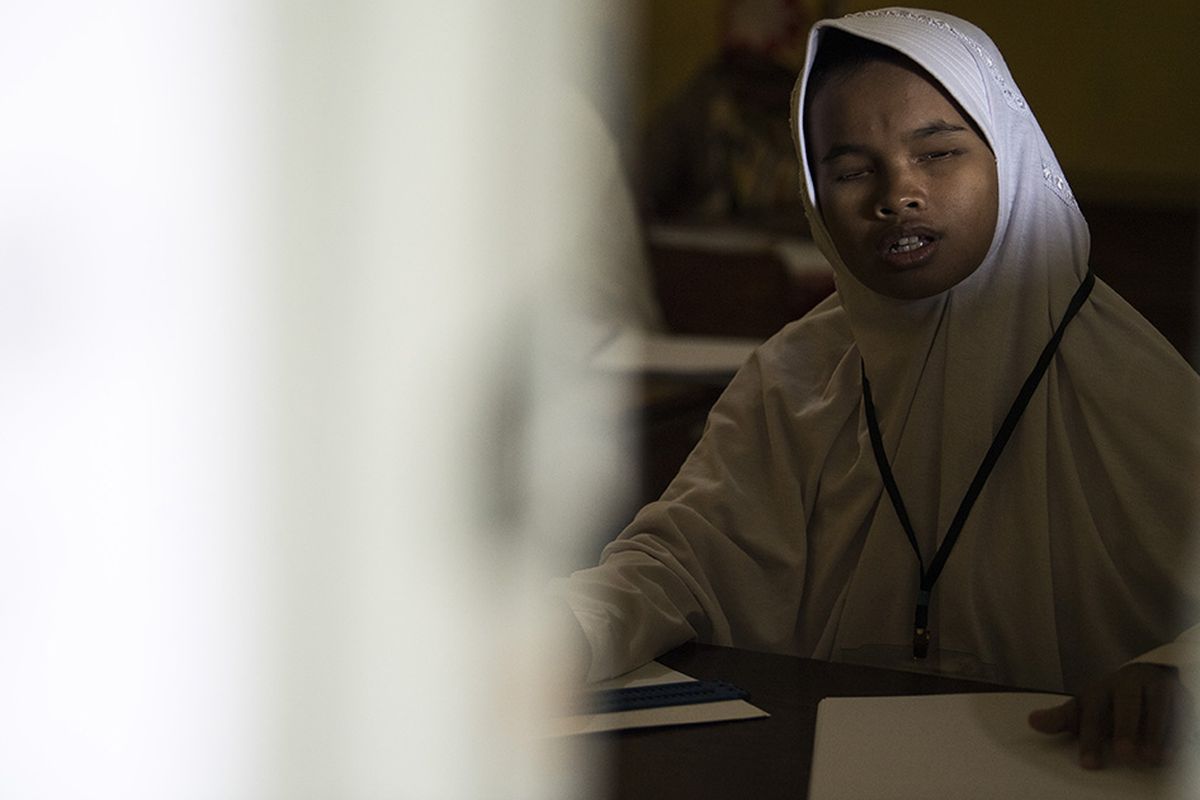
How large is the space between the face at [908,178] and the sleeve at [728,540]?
0.70ft

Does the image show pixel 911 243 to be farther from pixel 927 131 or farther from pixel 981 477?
pixel 981 477

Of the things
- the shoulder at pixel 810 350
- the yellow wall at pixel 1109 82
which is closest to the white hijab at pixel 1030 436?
the shoulder at pixel 810 350

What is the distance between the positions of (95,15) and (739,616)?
89 centimetres

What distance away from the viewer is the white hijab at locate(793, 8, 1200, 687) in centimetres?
101

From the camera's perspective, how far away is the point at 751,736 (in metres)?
0.81

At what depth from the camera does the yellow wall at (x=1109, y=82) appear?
5.45 metres

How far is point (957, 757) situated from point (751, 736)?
0.13 m

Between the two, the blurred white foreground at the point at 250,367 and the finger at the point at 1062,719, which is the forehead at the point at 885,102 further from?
the blurred white foreground at the point at 250,367

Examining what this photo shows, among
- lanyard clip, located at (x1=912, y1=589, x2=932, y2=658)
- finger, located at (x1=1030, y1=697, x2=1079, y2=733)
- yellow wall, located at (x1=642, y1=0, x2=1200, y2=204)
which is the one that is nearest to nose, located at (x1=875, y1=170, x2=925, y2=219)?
lanyard clip, located at (x1=912, y1=589, x2=932, y2=658)

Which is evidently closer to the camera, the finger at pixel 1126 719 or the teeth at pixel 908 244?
the finger at pixel 1126 719

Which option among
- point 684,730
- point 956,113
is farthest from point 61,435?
point 956,113

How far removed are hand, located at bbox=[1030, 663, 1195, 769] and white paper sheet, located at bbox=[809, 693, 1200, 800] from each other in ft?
0.03

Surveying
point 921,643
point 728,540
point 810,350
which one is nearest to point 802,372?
point 810,350

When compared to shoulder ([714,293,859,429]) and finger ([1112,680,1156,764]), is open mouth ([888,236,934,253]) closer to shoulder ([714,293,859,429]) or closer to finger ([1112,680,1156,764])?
shoulder ([714,293,859,429])
